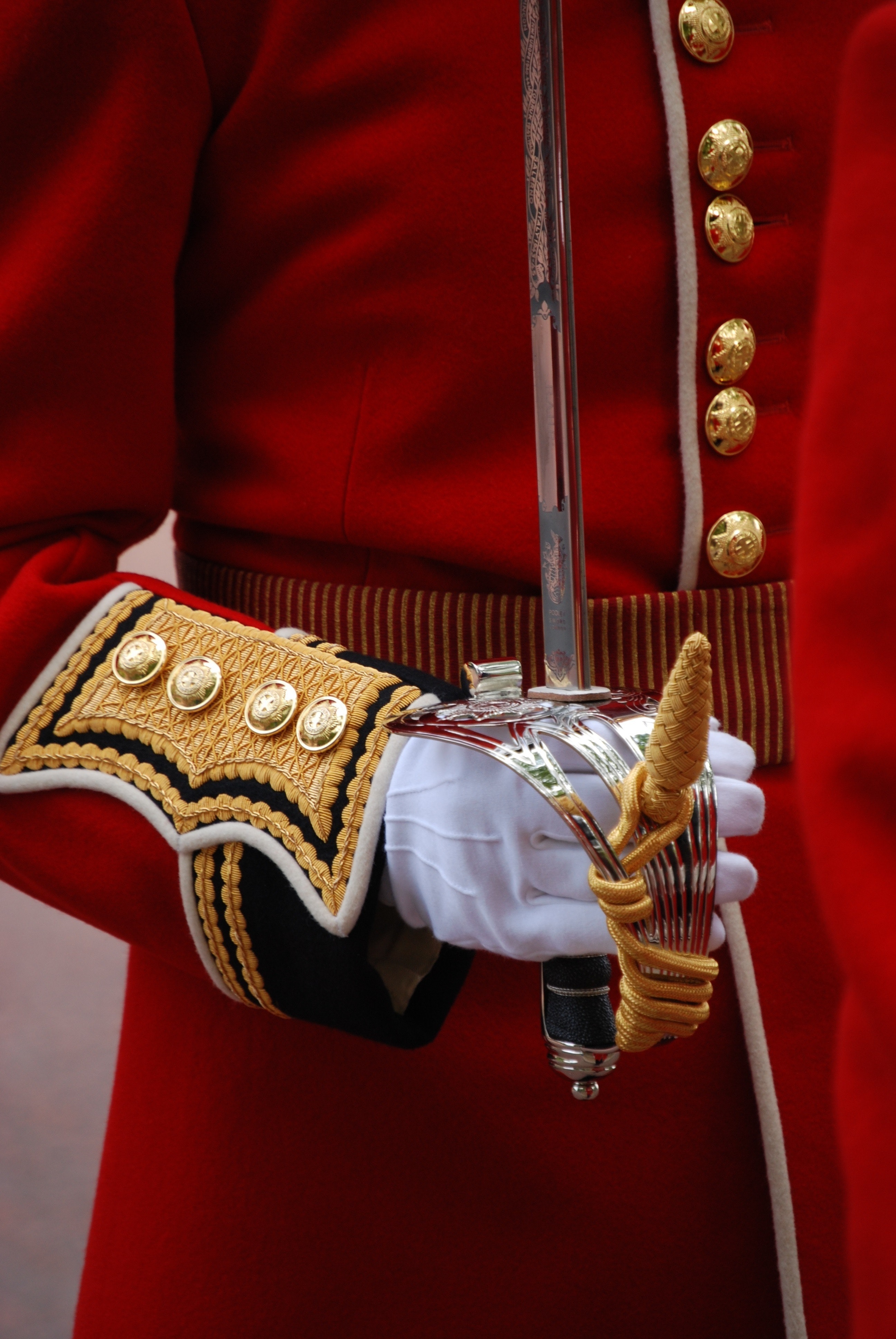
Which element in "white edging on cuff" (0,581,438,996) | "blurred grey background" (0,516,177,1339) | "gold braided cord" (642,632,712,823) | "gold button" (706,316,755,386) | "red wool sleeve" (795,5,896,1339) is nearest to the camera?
"red wool sleeve" (795,5,896,1339)

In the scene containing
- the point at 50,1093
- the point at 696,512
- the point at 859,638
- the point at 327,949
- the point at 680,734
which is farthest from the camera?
the point at 50,1093

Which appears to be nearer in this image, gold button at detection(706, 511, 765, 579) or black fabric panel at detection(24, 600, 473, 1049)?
black fabric panel at detection(24, 600, 473, 1049)

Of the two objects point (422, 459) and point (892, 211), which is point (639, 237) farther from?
point (892, 211)

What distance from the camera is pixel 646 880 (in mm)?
413

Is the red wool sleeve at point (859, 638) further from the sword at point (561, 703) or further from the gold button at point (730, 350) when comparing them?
the gold button at point (730, 350)

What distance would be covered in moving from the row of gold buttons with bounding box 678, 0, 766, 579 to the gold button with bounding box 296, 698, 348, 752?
21 centimetres

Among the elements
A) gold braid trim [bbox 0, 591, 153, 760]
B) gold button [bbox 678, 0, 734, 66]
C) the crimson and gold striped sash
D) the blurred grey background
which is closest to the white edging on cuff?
gold braid trim [bbox 0, 591, 153, 760]

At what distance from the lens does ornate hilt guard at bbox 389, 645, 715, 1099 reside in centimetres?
41

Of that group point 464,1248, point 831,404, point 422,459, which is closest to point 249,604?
point 422,459

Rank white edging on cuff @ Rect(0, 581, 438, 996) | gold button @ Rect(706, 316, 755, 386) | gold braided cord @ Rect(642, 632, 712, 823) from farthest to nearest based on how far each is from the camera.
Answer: gold button @ Rect(706, 316, 755, 386) → white edging on cuff @ Rect(0, 581, 438, 996) → gold braided cord @ Rect(642, 632, 712, 823)

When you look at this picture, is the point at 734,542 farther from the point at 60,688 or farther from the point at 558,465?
the point at 60,688

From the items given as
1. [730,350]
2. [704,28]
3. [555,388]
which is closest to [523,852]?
[555,388]

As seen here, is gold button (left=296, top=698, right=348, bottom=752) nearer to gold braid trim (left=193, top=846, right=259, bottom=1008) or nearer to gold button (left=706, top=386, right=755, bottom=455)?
gold braid trim (left=193, top=846, right=259, bottom=1008)

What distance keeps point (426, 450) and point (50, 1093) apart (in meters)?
1.80
